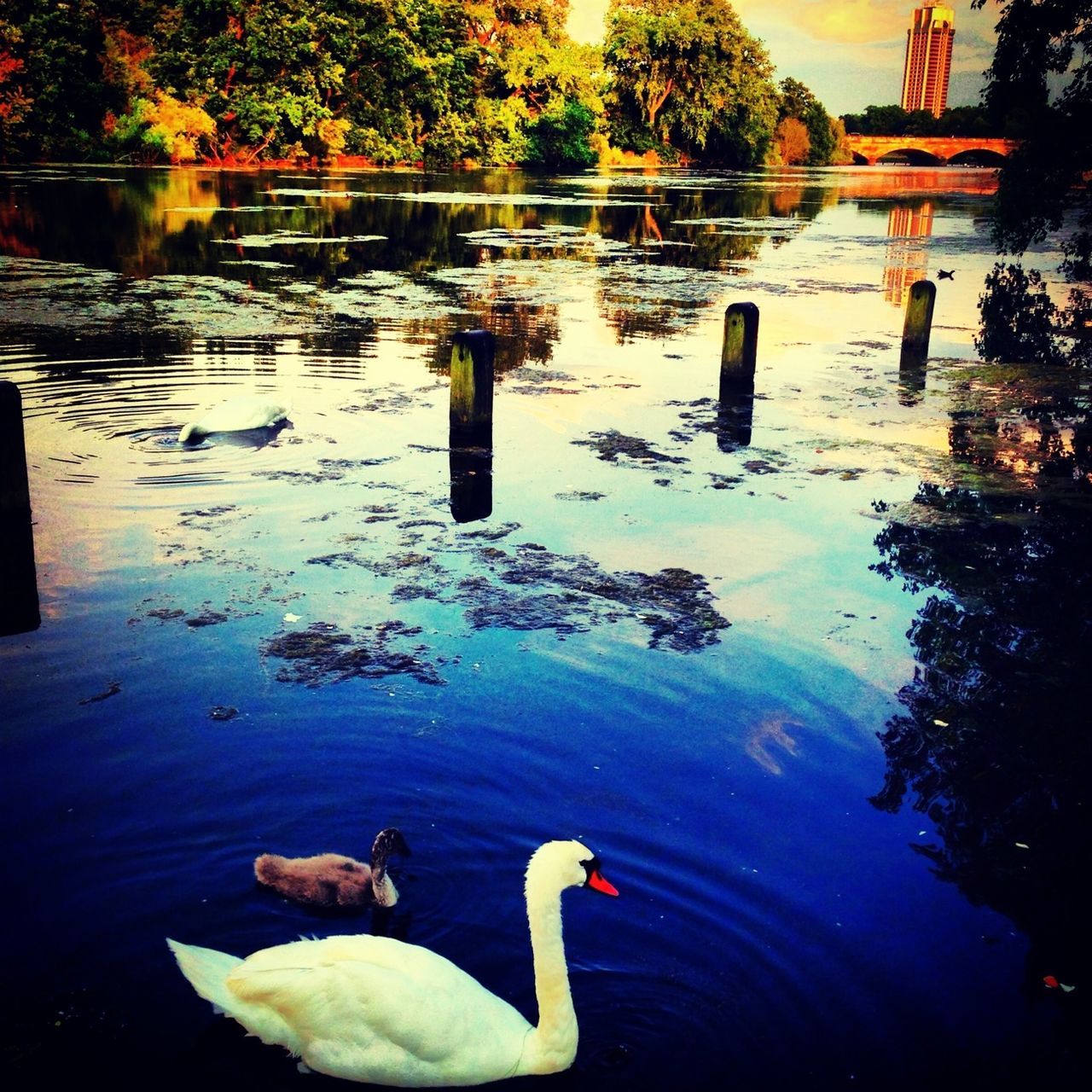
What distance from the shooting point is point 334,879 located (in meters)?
4.08

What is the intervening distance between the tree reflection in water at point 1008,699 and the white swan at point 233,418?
16.9ft

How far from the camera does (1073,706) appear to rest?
5941mm

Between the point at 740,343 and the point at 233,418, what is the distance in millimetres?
5007

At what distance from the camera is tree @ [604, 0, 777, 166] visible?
76.1 metres

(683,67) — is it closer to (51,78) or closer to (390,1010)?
(51,78)

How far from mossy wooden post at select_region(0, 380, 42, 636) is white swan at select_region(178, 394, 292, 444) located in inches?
112

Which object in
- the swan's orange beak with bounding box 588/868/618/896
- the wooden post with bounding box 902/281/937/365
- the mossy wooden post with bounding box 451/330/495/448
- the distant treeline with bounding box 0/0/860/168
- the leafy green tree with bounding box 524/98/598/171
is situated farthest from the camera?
the leafy green tree with bounding box 524/98/598/171

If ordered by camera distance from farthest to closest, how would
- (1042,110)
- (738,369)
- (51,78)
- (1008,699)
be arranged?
(51,78)
(1042,110)
(738,369)
(1008,699)

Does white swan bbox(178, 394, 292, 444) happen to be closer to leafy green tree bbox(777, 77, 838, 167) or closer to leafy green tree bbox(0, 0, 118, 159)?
leafy green tree bbox(0, 0, 118, 159)

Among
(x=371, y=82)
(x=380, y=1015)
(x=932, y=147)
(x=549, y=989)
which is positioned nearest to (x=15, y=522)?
(x=380, y=1015)

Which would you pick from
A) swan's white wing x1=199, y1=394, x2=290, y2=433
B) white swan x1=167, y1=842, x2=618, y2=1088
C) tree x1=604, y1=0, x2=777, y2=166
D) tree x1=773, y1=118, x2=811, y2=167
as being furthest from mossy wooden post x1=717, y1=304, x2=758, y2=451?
tree x1=773, y1=118, x2=811, y2=167

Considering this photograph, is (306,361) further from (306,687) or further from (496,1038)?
(496,1038)

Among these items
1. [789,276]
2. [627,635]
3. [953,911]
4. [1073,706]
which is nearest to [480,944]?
[953,911]

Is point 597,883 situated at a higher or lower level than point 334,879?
higher
